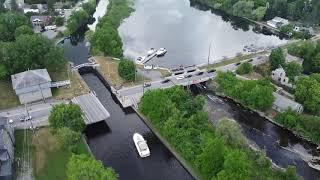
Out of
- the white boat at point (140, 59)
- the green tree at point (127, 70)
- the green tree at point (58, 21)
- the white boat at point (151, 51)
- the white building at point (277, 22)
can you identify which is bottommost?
the white boat at point (140, 59)

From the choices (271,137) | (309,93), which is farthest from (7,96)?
(309,93)

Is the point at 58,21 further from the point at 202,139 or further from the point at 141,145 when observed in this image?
the point at 202,139

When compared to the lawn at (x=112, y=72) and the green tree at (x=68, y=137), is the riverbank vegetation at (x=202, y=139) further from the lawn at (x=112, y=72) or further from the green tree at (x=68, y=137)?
the green tree at (x=68, y=137)

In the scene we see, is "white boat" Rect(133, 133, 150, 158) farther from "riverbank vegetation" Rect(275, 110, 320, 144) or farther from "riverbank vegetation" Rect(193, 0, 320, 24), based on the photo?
"riverbank vegetation" Rect(193, 0, 320, 24)

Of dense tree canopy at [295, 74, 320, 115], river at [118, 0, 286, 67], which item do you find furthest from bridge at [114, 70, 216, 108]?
dense tree canopy at [295, 74, 320, 115]

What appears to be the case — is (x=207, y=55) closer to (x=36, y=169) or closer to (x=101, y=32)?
(x=101, y=32)

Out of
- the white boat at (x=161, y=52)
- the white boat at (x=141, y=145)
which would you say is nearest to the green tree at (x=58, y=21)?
the white boat at (x=161, y=52)

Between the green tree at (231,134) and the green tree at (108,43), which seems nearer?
the green tree at (231,134)
